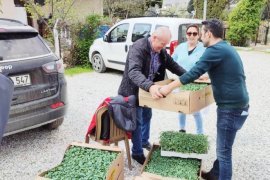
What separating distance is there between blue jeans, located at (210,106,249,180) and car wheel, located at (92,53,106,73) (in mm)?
7101

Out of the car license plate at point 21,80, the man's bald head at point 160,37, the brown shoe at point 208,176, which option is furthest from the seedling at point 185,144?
the car license plate at point 21,80

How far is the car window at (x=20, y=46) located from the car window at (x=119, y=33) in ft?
15.4

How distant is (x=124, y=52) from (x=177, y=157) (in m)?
5.78

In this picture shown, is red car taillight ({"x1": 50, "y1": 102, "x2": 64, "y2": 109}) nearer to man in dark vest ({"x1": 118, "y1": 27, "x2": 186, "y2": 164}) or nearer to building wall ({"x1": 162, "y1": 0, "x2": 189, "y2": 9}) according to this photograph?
Answer: man in dark vest ({"x1": 118, "y1": 27, "x2": 186, "y2": 164})

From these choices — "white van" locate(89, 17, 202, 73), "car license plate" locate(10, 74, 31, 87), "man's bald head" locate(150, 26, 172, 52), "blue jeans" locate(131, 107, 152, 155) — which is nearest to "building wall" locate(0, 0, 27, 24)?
"white van" locate(89, 17, 202, 73)

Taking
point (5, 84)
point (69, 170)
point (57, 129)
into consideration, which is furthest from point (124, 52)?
point (5, 84)

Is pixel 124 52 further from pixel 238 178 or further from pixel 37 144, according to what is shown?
pixel 238 178

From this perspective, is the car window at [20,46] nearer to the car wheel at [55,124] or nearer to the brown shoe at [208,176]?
the car wheel at [55,124]

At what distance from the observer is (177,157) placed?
3646 mm

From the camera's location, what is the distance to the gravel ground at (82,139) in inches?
159

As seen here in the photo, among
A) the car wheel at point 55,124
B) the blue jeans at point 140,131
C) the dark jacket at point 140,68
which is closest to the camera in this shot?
the dark jacket at point 140,68

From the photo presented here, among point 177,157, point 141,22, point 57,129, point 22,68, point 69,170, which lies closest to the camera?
point 69,170

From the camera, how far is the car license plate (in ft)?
13.1

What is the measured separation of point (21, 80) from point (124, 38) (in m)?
5.35
